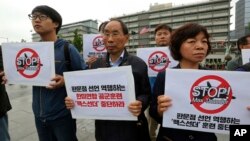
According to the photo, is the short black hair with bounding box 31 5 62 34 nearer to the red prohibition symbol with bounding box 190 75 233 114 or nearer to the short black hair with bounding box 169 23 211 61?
the short black hair with bounding box 169 23 211 61

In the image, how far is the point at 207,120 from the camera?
1.62 meters

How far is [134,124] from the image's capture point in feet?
6.37

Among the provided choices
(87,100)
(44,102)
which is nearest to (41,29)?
(44,102)

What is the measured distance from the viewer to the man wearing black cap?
2.23 m

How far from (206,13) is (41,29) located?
66379 millimetres

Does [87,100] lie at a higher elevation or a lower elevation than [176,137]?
higher

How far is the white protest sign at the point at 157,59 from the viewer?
11.1 feet

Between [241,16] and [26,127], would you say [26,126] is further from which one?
[241,16]

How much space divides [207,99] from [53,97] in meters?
1.36

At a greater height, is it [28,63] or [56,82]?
[28,63]

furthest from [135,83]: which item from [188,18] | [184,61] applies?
[188,18]

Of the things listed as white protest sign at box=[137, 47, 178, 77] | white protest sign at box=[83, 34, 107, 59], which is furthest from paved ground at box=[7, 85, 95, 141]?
white protest sign at box=[137, 47, 178, 77]

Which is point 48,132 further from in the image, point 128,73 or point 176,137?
point 176,137

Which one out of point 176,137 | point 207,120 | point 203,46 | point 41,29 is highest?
point 41,29
